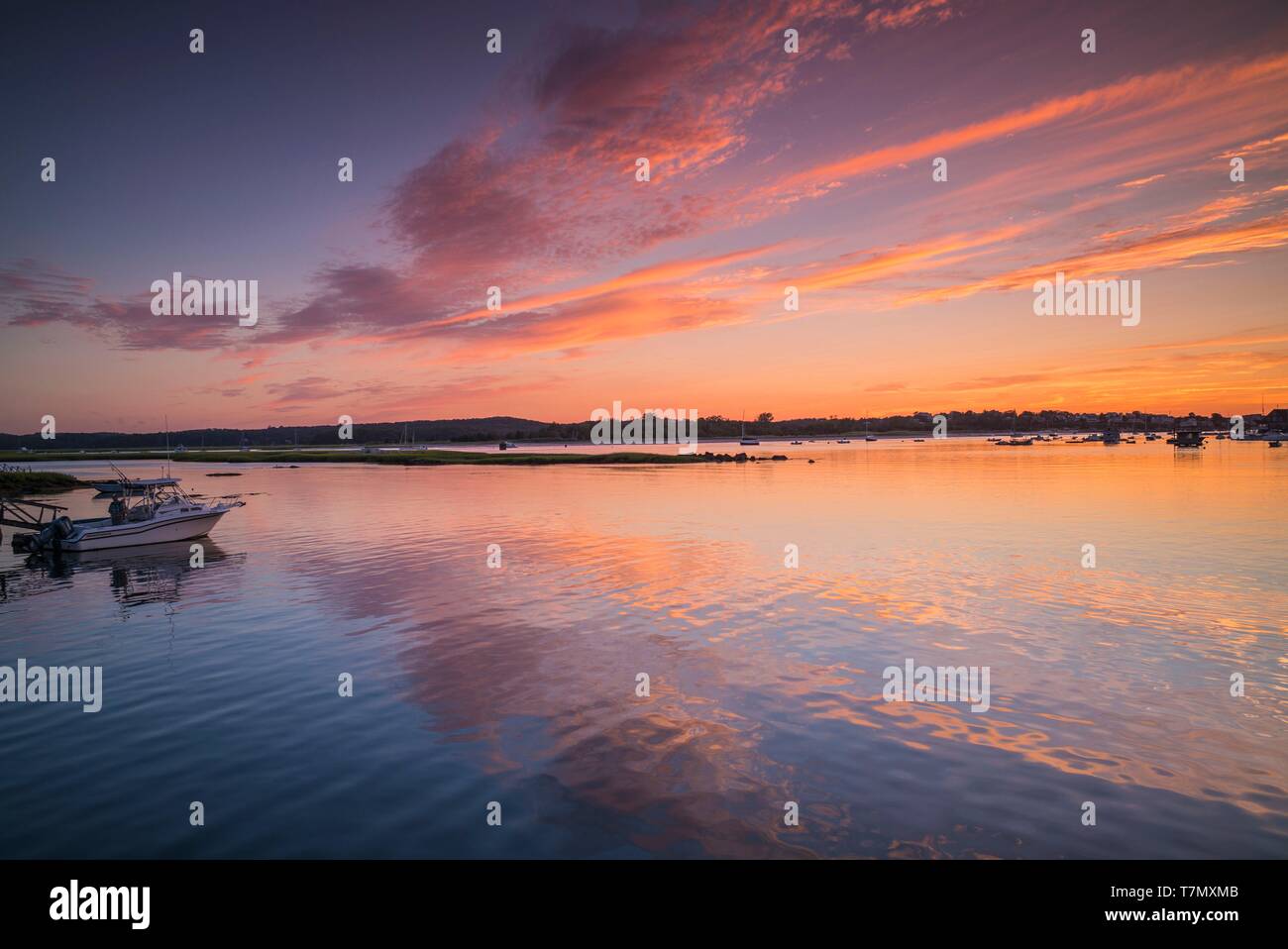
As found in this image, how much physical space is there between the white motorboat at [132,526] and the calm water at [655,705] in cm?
257

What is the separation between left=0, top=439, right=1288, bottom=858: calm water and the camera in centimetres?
1077

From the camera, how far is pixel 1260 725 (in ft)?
47.0

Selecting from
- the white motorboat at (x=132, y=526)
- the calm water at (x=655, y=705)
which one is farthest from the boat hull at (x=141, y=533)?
the calm water at (x=655, y=705)

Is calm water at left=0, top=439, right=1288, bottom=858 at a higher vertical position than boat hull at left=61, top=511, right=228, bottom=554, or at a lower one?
lower

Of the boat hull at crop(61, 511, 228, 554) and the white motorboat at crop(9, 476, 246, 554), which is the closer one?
the white motorboat at crop(9, 476, 246, 554)

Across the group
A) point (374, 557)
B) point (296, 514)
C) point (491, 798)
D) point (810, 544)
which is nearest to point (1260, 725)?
point (491, 798)

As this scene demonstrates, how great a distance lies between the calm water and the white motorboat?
2.57 metres

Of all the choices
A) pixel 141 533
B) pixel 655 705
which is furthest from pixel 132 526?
pixel 655 705

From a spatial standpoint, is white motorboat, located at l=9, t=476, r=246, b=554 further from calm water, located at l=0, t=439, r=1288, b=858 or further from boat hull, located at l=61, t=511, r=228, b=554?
calm water, located at l=0, t=439, r=1288, b=858

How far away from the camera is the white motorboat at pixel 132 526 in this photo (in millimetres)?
40125

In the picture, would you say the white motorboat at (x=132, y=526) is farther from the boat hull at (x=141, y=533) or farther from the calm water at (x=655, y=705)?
the calm water at (x=655, y=705)

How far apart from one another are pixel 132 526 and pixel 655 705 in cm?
4057

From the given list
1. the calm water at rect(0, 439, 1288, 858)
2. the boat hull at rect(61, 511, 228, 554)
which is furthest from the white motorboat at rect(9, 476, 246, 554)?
the calm water at rect(0, 439, 1288, 858)
